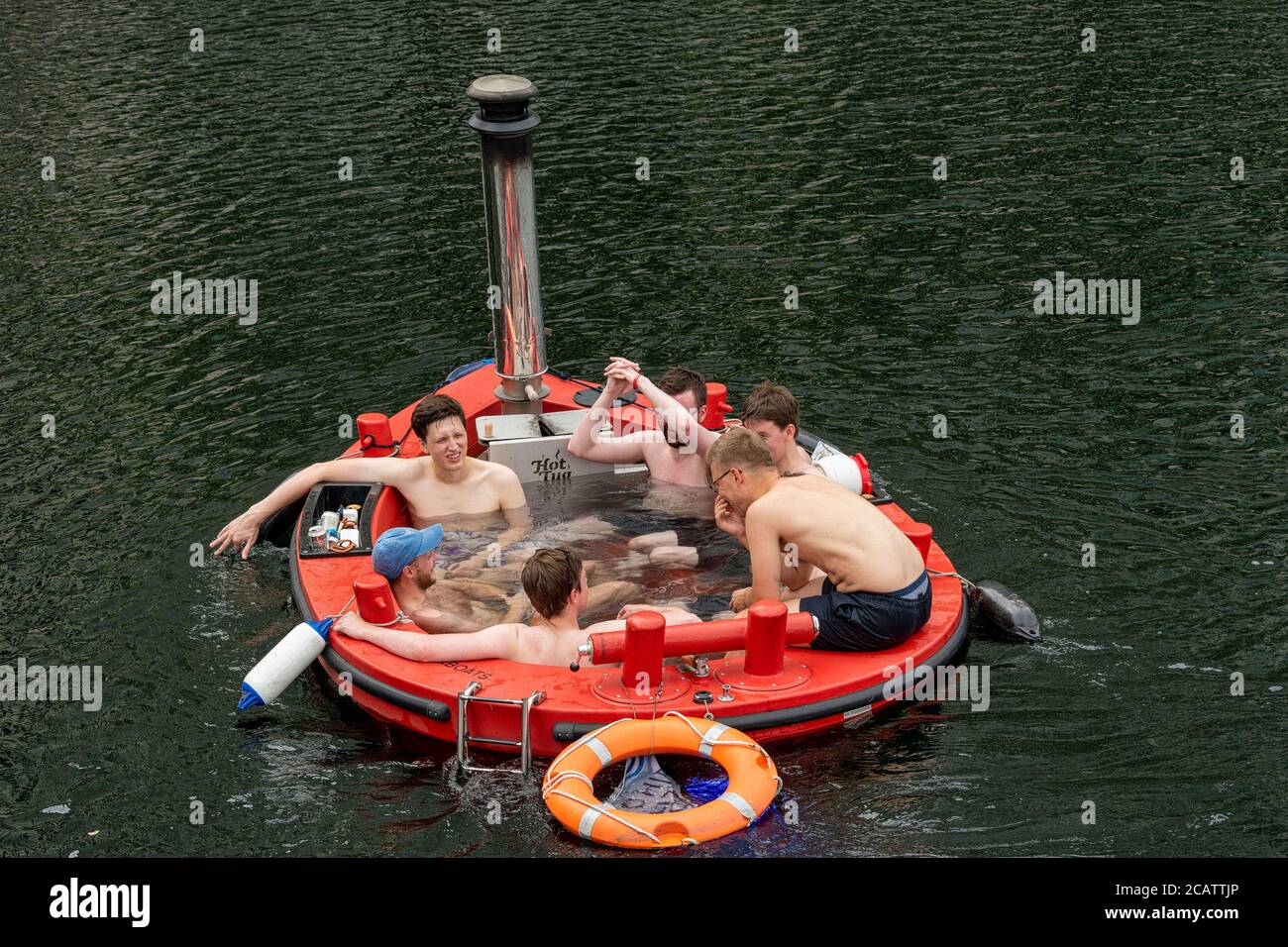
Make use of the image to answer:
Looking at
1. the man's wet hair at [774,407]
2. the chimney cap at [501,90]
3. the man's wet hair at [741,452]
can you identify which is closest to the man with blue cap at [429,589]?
the man's wet hair at [741,452]

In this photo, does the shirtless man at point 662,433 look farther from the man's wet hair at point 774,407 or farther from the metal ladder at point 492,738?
the metal ladder at point 492,738

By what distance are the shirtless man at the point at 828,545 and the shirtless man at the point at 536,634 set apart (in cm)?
70

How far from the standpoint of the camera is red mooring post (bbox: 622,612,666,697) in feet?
24.3

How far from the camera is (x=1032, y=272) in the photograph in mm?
14219

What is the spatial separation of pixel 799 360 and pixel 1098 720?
5711mm

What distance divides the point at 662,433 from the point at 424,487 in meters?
1.77

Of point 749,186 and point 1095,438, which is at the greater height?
point 749,186

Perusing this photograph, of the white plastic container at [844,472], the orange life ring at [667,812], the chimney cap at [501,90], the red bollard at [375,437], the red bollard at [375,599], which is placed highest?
the chimney cap at [501,90]

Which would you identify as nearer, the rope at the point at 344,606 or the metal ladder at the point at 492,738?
the metal ladder at the point at 492,738

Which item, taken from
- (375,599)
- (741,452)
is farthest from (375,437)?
(741,452)

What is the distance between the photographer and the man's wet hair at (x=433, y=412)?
9.45 metres
